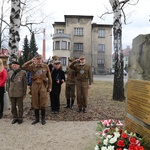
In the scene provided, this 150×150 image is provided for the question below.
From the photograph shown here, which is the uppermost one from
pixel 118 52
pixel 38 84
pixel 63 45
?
pixel 63 45

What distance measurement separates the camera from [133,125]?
14.6ft

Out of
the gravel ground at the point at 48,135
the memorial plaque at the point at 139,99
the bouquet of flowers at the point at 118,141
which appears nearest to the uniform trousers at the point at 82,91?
the gravel ground at the point at 48,135

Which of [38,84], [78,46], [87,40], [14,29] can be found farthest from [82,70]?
[87,40]

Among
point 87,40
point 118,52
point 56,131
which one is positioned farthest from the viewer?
point 87,40

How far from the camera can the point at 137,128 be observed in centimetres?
429

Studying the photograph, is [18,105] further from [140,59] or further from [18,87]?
[140,59]

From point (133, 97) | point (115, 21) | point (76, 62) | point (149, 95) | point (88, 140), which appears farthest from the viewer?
point (115, 21)

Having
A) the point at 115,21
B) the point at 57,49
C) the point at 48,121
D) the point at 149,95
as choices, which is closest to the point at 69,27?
the point at 57,49

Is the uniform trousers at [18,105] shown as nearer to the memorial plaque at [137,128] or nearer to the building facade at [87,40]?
the memorial plaque at [137,128]

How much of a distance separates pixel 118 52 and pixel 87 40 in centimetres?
4407

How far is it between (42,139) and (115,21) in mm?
7511

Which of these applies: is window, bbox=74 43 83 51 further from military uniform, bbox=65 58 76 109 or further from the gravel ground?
the gravel ground

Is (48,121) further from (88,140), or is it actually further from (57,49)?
(57,49)

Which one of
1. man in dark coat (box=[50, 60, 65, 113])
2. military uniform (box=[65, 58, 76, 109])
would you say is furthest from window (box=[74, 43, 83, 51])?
man in dark coat (box=[50, 60, 65, 113])
